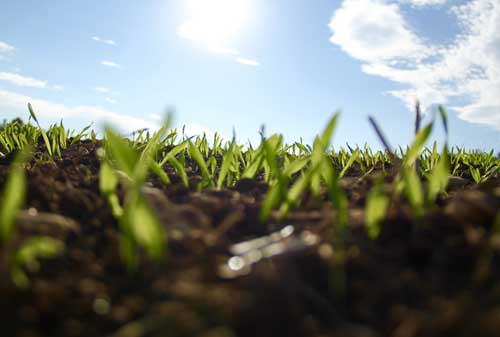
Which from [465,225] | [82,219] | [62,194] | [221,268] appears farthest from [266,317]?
[62,194]

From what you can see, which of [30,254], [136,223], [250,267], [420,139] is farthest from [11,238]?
[420,139]

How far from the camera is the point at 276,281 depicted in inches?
27.4

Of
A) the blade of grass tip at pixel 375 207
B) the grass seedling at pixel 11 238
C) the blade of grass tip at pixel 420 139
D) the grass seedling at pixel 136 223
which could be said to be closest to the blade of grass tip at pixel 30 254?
the grass seedling at pixel 11 238

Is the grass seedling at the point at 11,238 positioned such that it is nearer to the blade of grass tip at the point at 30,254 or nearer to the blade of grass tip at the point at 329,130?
the blade of grass tip at the point at 30,254

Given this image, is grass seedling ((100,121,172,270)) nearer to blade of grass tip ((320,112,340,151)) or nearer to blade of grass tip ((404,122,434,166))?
blade of grass tip ((320,112,340,151))

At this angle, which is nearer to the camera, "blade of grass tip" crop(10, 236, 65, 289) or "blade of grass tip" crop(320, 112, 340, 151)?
"blade of grass tip" crop(10, 236, 65, 289)

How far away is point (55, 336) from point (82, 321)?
4cm

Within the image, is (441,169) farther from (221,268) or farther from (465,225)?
(221,268)

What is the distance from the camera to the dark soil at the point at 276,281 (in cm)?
61

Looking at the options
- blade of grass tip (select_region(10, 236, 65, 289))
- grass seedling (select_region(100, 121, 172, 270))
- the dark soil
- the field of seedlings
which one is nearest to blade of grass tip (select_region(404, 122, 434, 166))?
the field of seedlings

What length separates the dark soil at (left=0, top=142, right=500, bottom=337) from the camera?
610 millimetres

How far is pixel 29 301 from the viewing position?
667 millimetres

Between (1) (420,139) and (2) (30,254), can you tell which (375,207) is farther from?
(2) (30,254)

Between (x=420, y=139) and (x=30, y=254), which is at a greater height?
(x=420, y=139)
